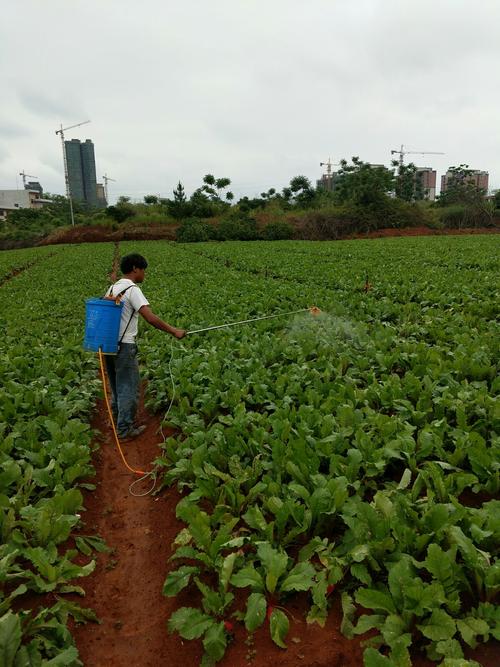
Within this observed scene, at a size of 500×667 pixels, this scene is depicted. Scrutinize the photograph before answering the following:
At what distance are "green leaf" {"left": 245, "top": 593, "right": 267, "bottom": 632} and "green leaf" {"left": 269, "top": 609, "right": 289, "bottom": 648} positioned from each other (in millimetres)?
58

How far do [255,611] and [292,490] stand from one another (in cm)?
97

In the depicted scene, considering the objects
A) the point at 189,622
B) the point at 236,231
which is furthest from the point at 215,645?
the point at 236,231

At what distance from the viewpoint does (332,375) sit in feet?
19.5

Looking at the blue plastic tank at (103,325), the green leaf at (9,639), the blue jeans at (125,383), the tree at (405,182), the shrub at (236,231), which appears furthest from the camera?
the tree at (405,182)

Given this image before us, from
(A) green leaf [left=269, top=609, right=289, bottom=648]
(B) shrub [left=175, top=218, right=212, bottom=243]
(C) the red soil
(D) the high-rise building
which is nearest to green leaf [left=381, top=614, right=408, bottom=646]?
(C) the red soil

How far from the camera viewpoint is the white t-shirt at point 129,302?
5.18 metres

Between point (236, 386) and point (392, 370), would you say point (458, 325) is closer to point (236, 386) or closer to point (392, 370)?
point (392, 370)

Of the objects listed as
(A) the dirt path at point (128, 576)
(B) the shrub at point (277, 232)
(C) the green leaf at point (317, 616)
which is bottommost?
(A) the dirt path at point (128, 576)

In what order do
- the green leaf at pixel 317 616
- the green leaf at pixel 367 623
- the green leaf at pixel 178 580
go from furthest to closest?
the green leaf at pixel 178 580 < the green leaf at pixel 317 616 < the green leaf at pixel 367 623

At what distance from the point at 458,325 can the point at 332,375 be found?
3781mm

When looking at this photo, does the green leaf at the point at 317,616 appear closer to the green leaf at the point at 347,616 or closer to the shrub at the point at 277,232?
the green leaf at the point at 347,616

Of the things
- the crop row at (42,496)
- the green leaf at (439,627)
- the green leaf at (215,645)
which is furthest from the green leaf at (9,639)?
the green leaf at (439,627)

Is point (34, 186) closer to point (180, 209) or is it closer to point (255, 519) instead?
point (180, 209)

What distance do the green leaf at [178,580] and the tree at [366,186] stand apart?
53.4 m
